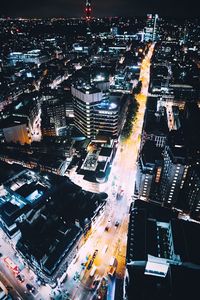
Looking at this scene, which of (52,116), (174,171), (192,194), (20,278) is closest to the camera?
(20,278)

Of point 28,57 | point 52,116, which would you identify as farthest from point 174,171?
point 28,57

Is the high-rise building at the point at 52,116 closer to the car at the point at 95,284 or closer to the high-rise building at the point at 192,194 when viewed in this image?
the high-rise building at the point at 192,194

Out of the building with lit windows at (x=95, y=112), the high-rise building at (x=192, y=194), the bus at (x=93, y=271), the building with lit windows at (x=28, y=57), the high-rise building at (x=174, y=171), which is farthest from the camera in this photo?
the building with lit windows at (x=28, y=57)

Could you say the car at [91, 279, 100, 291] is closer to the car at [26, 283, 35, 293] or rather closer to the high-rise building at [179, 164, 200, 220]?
the car at [26, 283, 35, 293]

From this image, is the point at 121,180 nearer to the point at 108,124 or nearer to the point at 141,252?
the point at 108,124

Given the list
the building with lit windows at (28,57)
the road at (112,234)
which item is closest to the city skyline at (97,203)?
the road at (112,234)

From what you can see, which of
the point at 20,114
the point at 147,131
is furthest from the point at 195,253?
the point at 20,114

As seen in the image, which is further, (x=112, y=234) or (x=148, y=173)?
(x=148, y=173)

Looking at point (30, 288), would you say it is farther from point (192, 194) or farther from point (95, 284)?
point (192, 194)

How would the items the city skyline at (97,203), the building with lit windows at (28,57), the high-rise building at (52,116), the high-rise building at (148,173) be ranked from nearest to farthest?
the city skyline at (97,203) → the high-rise building at (148,173) → the high-rise building at (52,116) → the building with lit windows at (28,57)
